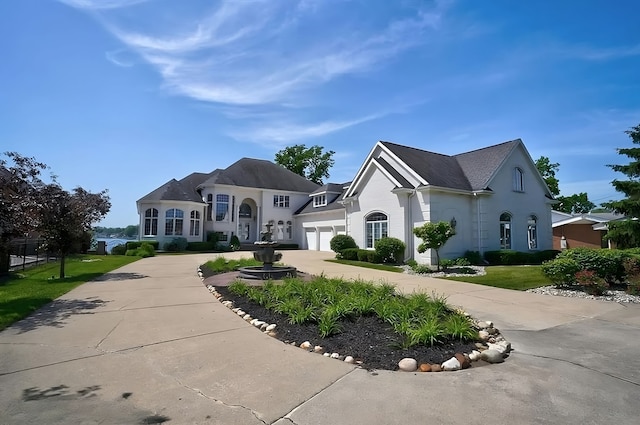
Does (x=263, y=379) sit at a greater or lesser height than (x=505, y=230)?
lesser

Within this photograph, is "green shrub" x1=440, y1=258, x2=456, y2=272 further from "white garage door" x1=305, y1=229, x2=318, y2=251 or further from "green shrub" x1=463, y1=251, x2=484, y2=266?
"white garage door" x1=305, y1=229, x2=318, y2=251

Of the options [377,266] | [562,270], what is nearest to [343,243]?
[377,266]

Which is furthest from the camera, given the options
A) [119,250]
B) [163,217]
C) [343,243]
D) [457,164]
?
[163,217]

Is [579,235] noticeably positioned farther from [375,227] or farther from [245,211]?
[245,211]

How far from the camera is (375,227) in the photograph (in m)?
22.2

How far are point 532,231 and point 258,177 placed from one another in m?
26.2

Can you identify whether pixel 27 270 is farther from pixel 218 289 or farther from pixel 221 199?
pixel 221 199

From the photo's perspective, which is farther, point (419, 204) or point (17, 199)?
point (419, 204)

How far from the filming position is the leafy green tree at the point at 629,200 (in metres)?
18.8

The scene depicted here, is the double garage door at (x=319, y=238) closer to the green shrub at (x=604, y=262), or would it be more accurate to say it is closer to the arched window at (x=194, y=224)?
the arched window at (x=194, y=224)

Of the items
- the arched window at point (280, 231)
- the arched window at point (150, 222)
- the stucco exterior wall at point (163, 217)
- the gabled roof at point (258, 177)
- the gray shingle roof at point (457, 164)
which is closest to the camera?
the gray shingle roof at point (457, 164)

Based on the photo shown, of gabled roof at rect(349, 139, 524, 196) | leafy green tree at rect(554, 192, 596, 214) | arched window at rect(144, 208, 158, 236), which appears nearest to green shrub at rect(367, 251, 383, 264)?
gabled roof at rect(349, 139, 524, 196)

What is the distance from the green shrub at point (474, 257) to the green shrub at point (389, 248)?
3.73 m

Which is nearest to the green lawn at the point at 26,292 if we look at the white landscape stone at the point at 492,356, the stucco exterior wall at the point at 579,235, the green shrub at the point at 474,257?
the white landscape stone at the point at 492,356
